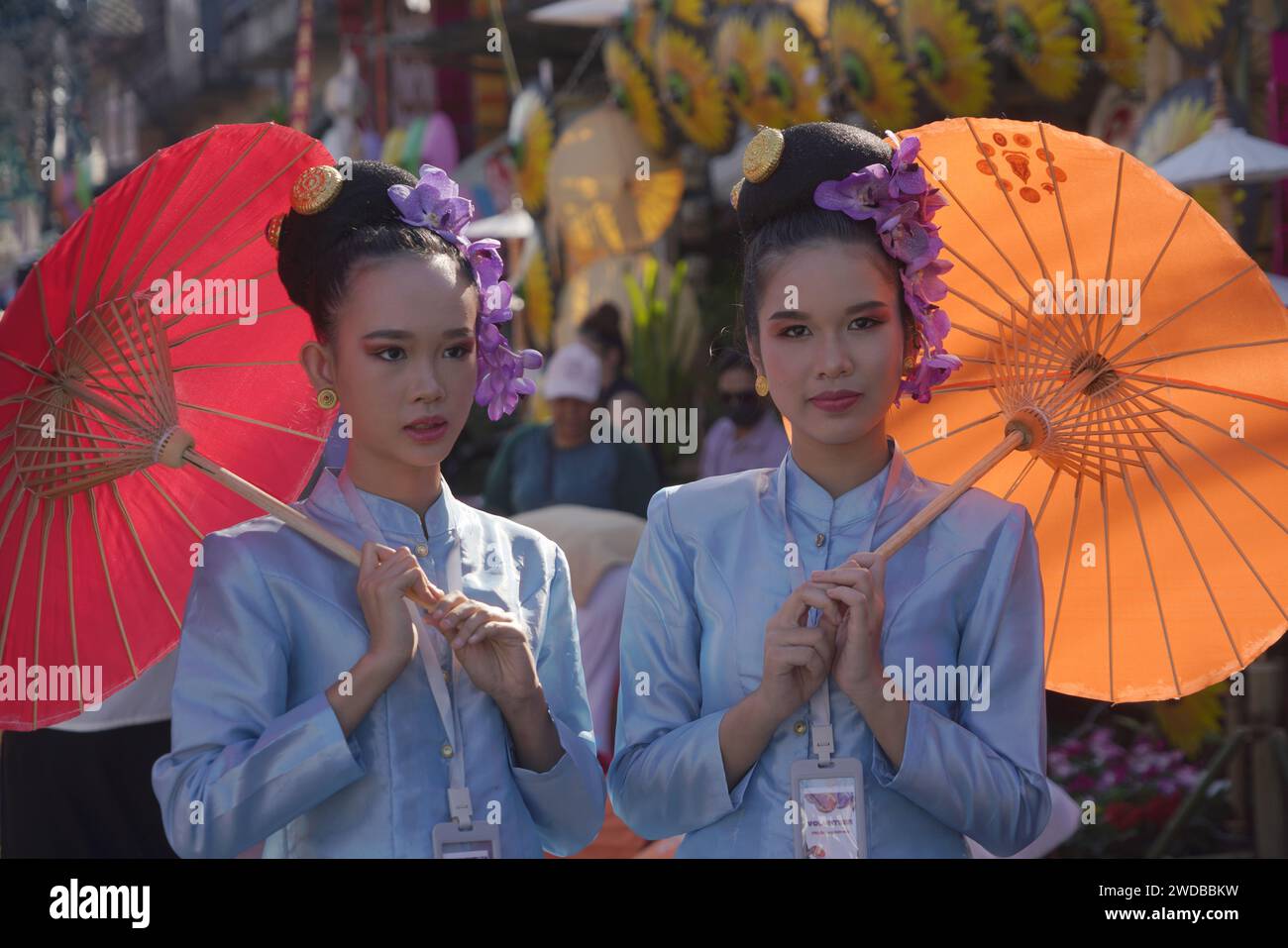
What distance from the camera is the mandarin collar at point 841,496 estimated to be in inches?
81.0

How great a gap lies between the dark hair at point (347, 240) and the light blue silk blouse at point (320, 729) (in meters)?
0.25

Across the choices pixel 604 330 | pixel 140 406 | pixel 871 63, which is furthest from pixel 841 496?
pixel 604 330

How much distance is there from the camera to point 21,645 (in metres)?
2.18

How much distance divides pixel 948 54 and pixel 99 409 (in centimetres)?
407

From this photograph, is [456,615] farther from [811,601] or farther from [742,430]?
[742,430]

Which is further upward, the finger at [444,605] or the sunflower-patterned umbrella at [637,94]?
the sunflower-patterned umbrella at [637,94]

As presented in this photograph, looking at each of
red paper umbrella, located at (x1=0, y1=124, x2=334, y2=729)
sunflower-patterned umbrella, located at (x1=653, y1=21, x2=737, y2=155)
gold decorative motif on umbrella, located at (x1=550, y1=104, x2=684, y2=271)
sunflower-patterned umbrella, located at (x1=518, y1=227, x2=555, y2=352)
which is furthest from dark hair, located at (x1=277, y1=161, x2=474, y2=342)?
sunflower-patterned umbrella, located at (x1=518, y1=227, x2=555, y2=352)

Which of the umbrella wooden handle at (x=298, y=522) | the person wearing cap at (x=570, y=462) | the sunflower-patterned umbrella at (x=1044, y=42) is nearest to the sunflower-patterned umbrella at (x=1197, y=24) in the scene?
the sunflower-patterned umbrella at (x=1044, y=42)

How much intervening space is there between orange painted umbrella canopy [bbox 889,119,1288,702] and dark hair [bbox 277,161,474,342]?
71cm

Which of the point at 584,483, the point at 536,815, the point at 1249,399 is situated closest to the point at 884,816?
the point at 536,815

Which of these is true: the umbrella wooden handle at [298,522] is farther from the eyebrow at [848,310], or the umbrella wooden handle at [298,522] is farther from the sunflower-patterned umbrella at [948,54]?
the sunflower-patterned umbrella at [948,54]

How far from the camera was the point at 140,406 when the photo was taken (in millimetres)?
2137
